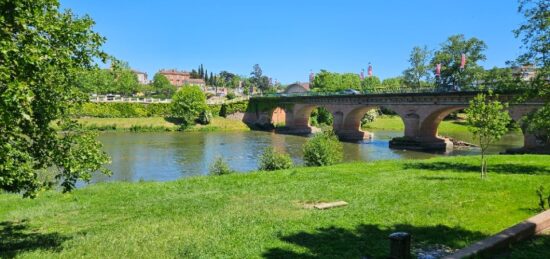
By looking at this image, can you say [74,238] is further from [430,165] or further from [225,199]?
[430,165]

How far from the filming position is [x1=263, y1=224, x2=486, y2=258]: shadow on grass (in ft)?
25.4

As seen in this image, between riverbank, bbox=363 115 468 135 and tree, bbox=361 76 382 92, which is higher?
tree, bbox=361 76 382 92

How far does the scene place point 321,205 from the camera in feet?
38.6

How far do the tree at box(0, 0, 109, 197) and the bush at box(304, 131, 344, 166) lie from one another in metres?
16.6

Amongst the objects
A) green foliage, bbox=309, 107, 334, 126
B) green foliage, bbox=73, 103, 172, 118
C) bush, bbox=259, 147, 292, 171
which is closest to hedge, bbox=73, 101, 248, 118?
green foliage, bbox=73, 103, 172, 118

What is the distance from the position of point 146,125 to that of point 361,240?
6441cm

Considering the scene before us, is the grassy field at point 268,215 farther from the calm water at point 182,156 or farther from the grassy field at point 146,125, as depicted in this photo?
the grassy field at point 146,125

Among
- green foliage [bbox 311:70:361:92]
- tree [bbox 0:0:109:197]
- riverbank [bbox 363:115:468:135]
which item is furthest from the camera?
green foliage [bbox 311:70:361:92]

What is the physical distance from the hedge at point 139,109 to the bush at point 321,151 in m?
55.4

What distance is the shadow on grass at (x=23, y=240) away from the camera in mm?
8805

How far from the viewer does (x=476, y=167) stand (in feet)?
65.8

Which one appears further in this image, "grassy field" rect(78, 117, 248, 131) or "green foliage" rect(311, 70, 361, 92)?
"green foliage" rect(311, 70, 361, 92)

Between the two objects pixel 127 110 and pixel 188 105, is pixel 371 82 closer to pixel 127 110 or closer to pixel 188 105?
pixel 188 105

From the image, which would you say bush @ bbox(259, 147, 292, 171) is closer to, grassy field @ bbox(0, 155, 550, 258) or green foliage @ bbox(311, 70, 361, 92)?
grassy field @ bbox(0, 155, 550, 258)
